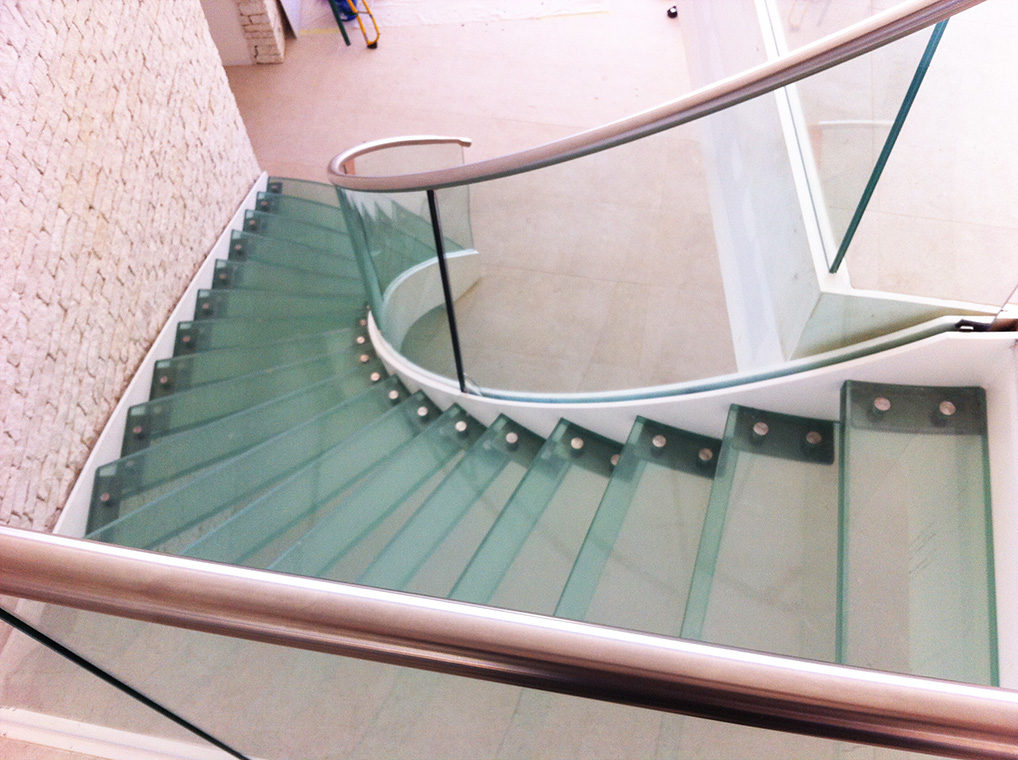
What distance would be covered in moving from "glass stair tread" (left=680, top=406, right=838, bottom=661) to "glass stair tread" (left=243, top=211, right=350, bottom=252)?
326 cm

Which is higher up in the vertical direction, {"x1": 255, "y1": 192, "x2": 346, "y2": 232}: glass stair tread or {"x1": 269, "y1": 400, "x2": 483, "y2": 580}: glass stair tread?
{"x1": 255, "y1": 192, "x2": 346, "y2": 232}: glass stair tread

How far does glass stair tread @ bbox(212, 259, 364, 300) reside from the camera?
4.05 meters

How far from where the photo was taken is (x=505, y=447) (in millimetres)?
2648

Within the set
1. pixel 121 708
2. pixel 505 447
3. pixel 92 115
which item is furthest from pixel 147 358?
pixel 121 708

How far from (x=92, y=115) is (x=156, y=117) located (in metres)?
0.52

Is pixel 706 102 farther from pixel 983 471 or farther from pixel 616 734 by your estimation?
pixel 616 734

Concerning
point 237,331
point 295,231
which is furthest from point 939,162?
point 295,231

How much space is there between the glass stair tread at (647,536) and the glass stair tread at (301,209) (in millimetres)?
3191

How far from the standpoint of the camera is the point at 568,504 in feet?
7.22

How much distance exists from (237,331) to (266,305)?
251 millimetres

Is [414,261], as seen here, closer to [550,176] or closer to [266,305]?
[550,176]

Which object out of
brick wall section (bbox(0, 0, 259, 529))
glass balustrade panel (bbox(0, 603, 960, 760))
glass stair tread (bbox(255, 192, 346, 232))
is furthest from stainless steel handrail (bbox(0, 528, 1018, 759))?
glass stair tread (bbox(255, 192, 346, 232))

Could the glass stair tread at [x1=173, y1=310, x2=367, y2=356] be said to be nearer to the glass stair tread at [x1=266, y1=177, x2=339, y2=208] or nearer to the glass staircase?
the glass staircase

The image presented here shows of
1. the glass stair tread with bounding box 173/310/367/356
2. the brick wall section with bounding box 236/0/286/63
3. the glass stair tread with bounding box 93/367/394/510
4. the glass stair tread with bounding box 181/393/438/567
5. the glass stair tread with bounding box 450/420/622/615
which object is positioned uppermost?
the brick wall section with bounding box 236/0/286/63
